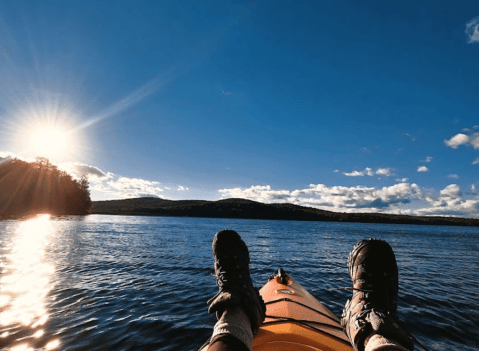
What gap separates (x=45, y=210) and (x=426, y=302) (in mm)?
133035

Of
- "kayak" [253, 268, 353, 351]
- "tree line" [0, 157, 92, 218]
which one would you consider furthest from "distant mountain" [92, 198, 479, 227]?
"kayak" [253, 268, 353, 351]

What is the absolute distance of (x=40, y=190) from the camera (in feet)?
338

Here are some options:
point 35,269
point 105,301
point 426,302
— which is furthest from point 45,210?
point 426,302

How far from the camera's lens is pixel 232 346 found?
3018 mm

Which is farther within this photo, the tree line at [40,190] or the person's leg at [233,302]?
the tree line at [40,190]

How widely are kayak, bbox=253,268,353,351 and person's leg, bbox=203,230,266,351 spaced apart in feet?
1.48

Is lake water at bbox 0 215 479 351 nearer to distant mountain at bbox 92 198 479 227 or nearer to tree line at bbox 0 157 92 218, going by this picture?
tree line at bbox 0 157 92 218

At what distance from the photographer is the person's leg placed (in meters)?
3.15

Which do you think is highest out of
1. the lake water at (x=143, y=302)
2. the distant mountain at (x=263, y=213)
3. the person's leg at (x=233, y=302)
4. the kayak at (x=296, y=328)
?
the distant mountain at (x=263, y=213)

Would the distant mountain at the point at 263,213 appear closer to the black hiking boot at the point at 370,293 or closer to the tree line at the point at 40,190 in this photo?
the tree line at the point at 40,190

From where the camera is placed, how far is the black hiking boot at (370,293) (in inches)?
138

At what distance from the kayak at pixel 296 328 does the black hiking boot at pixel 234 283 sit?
18.3 inches

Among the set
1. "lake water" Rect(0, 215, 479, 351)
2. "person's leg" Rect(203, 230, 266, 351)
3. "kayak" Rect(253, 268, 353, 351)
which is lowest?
"lake water" Rect(0, 215, 479, 351)

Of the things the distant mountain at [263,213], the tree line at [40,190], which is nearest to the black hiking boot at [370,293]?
the tree line at [40,190]
